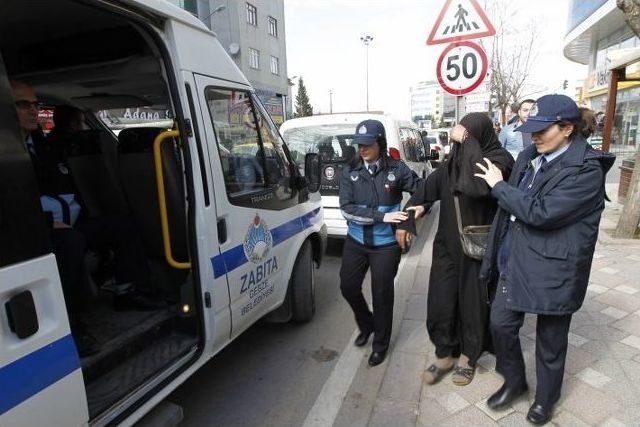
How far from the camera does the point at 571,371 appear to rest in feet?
9.97

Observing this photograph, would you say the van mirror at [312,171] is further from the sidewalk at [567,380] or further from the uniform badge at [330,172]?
the uniform badge at [330,172]

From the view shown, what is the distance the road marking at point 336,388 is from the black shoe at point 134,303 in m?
1.21

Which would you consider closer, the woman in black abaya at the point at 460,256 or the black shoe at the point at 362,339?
the woman in black abaya at the point at 460,256

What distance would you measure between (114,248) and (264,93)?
31.0m

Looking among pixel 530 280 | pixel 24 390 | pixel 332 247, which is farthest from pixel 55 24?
pixel 332 247

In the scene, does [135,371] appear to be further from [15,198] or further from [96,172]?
[96,172]

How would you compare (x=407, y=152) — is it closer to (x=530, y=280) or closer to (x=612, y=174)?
(x=530, y=280)

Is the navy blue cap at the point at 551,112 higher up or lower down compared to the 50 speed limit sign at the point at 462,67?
lower down

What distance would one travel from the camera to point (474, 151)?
262cm

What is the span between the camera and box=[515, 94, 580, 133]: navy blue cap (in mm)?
2135

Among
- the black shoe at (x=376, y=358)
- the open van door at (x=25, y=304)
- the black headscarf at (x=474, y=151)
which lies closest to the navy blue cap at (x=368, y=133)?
the black headscarf at (x=474, y=151)

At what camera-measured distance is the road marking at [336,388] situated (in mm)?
2768

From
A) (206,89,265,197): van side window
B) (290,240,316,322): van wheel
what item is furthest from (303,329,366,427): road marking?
(206,89,265,197): van side window

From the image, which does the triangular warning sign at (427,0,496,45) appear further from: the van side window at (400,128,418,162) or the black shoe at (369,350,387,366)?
the black shoe at (369,350,387,366)
